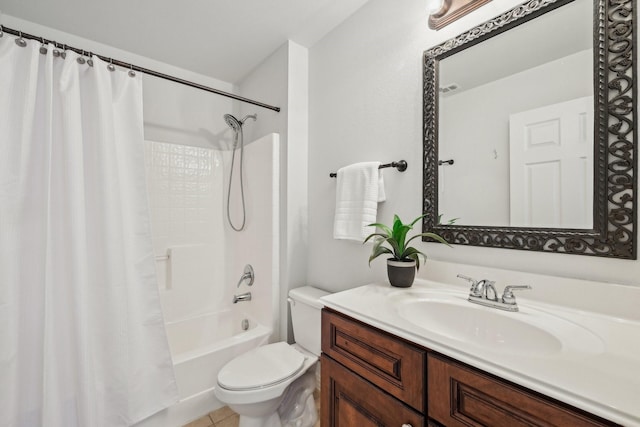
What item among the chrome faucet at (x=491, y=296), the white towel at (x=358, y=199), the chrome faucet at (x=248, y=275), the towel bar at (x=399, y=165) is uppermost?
the towel bar at (x=399, y=165)

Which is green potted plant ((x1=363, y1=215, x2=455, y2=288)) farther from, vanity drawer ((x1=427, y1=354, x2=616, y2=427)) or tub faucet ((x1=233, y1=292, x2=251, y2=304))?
tub faucet ((x1=233, y1=292, x2=251, y2=304))

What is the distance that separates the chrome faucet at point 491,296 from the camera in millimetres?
864

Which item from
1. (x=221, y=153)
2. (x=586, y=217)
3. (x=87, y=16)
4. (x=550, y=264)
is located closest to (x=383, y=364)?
(x=550, y=264)

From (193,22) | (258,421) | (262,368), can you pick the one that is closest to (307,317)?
(262,368)

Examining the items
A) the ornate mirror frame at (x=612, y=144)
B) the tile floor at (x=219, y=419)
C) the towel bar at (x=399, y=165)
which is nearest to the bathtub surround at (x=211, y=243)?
the tile floor at (x=219, y=419)

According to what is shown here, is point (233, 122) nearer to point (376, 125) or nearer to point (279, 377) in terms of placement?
point (376, 125)

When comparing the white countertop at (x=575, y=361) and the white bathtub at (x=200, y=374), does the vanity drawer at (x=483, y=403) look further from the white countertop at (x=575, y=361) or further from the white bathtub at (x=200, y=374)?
the white bathtub at (x=200, y=374)

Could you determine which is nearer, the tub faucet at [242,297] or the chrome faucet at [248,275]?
the tub faucet at [242,297]

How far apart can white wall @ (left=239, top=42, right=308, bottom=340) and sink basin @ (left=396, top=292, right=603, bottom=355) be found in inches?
39.9

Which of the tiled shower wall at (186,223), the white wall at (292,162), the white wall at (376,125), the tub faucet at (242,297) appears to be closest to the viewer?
the white wall at (376,125)

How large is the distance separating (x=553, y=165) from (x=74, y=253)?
6.28ft

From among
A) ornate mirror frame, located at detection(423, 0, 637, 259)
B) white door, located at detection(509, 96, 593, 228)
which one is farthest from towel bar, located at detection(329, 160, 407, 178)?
ornate mirror frame, located at detection(423, 0, 637, 259)

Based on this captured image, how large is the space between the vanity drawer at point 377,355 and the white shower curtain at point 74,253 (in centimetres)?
99

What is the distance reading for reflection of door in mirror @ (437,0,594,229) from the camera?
34.9 inches
